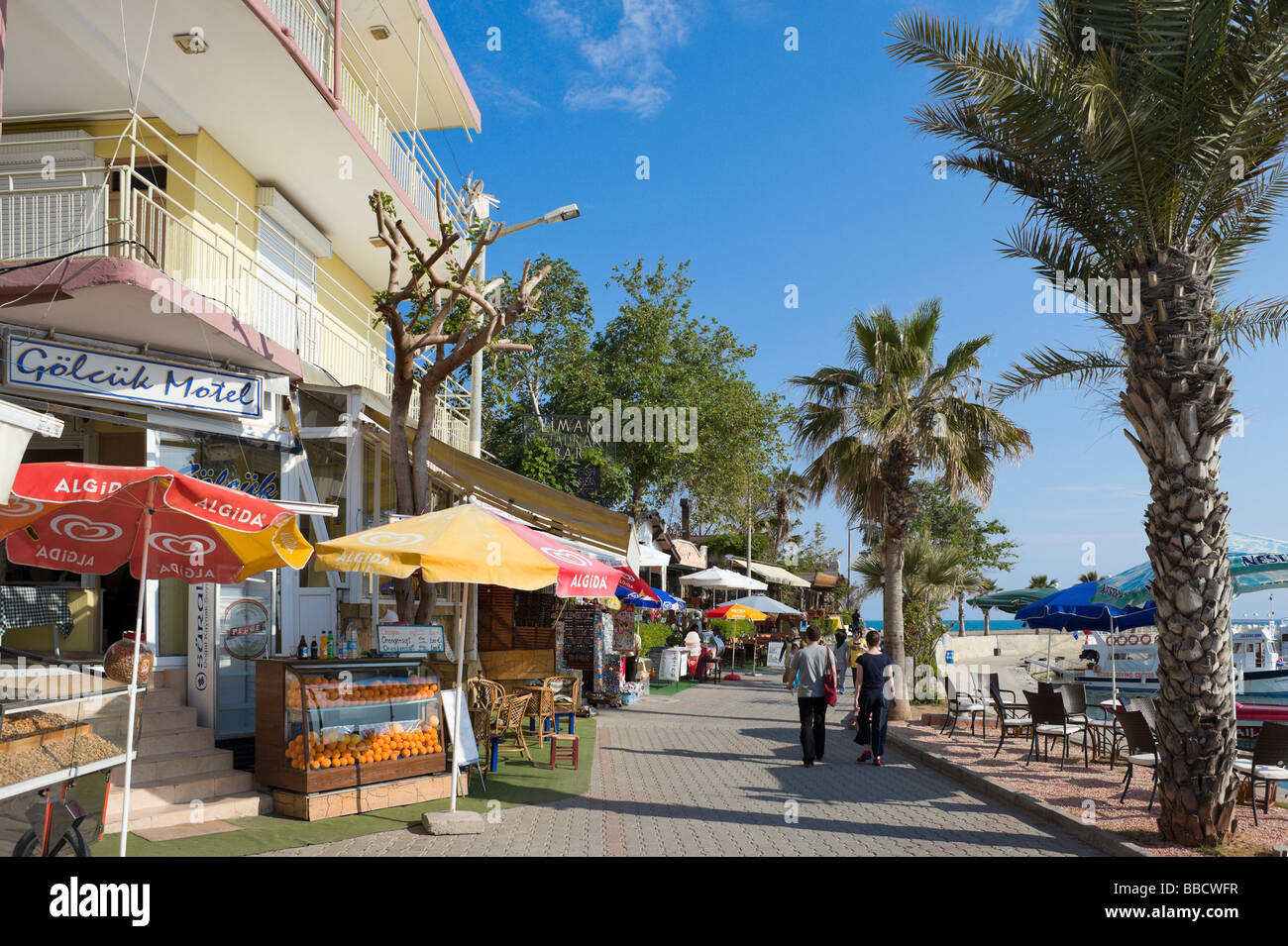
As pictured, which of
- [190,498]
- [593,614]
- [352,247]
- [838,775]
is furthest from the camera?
[593,614]

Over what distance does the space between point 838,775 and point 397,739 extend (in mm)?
5708

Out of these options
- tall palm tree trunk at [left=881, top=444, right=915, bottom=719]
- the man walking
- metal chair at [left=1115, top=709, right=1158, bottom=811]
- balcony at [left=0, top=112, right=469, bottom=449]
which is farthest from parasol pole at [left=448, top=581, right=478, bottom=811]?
tall palm tree trunk at [left=881, top=444, right=915, bottom=719]

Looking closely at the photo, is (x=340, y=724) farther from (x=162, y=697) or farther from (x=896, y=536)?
(x=896, y=536)

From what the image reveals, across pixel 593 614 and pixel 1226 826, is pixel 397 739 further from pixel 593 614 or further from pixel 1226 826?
pixel 593 614

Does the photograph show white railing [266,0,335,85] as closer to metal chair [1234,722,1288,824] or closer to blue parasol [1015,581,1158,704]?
metal chair [1234,722,1288,824]

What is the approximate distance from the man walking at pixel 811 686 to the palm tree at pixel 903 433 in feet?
17.2

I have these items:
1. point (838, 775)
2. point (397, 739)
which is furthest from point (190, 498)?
point (838, 775)

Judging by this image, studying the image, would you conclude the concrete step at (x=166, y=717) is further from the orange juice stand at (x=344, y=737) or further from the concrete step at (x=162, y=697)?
the orange juice stand at (x=344, y=737)

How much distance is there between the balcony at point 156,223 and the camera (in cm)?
978

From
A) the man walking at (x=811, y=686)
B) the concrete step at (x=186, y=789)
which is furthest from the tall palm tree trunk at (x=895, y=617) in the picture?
the concrete step at (x=186, y=789)

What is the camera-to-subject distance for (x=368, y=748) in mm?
9102

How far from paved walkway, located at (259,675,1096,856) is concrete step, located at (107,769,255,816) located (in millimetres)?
1626

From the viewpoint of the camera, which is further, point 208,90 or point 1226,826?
point 208,90

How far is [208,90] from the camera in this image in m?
11.2
